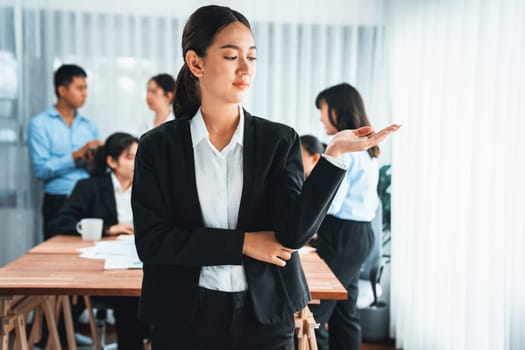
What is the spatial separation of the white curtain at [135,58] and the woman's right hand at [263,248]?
118 inches

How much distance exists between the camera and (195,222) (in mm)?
1254

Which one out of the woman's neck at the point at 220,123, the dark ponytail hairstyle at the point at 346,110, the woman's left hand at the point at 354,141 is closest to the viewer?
the woman's left hand at the point at 354,141

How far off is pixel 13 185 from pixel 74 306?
975 millimetres

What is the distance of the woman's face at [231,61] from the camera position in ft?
3.97

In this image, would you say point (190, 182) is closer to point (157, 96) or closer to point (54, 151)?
point (157, 96)

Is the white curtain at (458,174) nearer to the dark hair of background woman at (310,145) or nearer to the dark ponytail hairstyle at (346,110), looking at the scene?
the dark ponytail hairstyle at (346,110)

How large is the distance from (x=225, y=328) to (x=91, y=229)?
1598 millimetres

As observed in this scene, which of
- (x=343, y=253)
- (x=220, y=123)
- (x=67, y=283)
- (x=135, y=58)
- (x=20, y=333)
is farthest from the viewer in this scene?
(x=135, y=58)

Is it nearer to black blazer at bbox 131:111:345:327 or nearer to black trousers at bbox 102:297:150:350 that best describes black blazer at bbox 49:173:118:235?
black trousers at bbox 102:297:150:350

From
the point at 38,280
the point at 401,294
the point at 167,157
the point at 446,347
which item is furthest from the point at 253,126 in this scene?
the point at 401,294

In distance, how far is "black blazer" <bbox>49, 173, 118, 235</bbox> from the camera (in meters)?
2.88

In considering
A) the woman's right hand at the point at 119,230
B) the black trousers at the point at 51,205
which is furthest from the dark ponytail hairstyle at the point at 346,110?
the black trousers at the point at 51,205

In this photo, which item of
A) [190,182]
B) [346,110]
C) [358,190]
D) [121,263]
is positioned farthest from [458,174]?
[190,182]

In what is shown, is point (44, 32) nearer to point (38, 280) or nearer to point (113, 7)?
point (113, 7)
